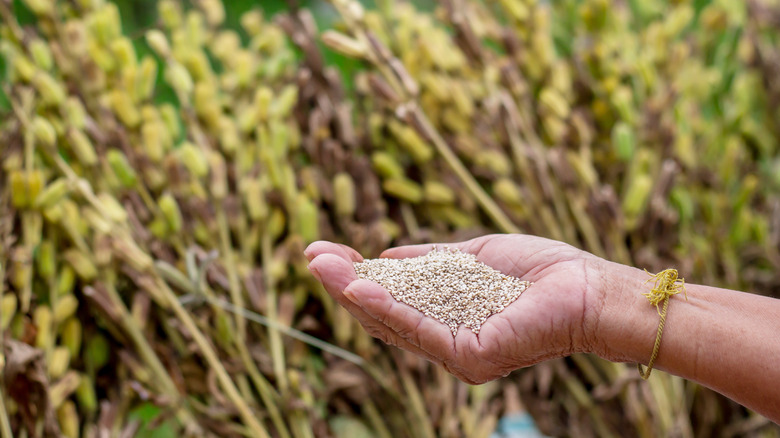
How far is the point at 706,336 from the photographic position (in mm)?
696

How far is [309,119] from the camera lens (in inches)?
47.3

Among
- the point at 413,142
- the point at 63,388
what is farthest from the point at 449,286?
the point at 63,388

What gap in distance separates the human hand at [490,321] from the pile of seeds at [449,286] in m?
0.02

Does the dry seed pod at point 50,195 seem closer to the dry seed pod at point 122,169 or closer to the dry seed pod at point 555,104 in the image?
the dry seed pod at point 122,169

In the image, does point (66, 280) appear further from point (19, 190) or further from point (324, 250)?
point (324, 250)

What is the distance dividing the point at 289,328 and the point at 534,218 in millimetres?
485

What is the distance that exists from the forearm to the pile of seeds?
116mm

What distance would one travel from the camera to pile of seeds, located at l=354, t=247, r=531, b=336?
741 millimetres

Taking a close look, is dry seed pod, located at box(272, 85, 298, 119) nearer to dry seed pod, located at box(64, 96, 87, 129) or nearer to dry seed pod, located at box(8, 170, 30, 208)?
dry seed pod, located at box(64, 96, 87, 129)

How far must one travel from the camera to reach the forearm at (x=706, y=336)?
2.19 ft

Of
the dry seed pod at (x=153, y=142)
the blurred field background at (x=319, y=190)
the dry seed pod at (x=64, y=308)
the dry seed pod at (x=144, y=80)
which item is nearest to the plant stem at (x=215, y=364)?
the blurred field background at (x=319, y=190)

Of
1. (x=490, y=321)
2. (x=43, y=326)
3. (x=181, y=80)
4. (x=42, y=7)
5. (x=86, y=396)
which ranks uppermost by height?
(x=42, y=7)

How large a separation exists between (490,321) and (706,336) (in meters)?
0.24

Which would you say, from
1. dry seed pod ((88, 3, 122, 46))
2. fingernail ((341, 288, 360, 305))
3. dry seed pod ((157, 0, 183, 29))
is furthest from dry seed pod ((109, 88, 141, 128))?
fingernail ((341, 288, 360, 305))
